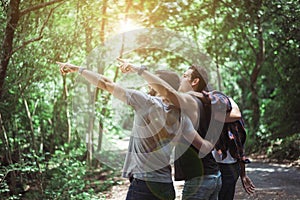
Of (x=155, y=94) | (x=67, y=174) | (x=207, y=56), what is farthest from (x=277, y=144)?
(x=155, y=94)

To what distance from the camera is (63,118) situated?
15.1 metres

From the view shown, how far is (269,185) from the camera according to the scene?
32.6 feet

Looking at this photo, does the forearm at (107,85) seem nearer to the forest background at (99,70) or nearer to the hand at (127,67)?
the hand at (127,67)

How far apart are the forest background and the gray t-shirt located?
390 centimetres

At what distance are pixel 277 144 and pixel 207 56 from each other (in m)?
6.03

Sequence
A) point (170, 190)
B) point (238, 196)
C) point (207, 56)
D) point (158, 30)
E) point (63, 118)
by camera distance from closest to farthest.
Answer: point (170, 190) < point (238, 196) < point (63, 118) < point (158, 30) < point (207, 56)

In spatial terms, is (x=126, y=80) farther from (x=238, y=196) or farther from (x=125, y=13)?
(x=238, y=196)

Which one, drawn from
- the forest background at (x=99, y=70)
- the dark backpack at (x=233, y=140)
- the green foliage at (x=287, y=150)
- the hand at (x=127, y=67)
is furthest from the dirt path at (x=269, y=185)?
the hand at (x=127, y=67)

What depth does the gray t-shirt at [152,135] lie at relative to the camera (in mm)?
3184

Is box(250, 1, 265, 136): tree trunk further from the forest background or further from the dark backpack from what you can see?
the dark backpack

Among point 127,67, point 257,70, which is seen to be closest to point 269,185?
point 127,67

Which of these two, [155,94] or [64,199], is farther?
[64,199]

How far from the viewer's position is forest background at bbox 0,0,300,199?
8.91 meters

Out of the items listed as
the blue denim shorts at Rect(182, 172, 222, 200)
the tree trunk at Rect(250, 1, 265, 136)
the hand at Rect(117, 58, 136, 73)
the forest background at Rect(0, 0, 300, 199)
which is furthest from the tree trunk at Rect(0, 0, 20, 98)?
the tree trunk at Rect(250, 1, 265, 136)
